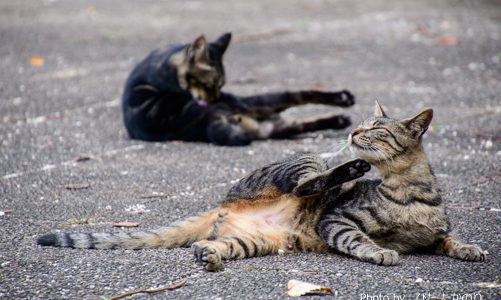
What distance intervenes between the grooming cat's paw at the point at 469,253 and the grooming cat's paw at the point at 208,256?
4.39 ft

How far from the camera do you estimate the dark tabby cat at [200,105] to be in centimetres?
761

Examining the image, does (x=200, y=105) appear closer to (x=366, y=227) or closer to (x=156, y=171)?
(x=156, y=171)

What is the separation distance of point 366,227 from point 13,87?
6.81m

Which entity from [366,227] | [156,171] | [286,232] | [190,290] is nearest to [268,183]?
[286,232]

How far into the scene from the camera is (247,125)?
7.67 metres

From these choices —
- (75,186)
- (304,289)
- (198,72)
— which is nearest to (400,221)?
(304,289)

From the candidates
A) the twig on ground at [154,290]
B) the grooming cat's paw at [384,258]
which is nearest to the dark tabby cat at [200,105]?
the grooming cat's paw at [384,258]

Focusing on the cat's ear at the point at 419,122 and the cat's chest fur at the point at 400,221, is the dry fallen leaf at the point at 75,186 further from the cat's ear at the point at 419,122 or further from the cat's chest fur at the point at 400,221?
the cat's ear at the point at 419,122

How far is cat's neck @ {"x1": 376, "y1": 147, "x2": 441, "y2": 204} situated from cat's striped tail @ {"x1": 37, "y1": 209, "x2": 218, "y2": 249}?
1.07 meters

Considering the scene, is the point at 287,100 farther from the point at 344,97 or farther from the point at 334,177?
the point at 334,177

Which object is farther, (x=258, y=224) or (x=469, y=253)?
(x=258, y=224)

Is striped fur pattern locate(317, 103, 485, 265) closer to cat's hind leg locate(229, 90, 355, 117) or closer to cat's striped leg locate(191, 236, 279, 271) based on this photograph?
cat's striped leg locate(191, 236, 279, 271)

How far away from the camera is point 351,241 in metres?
4.34

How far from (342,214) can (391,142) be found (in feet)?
1.68
